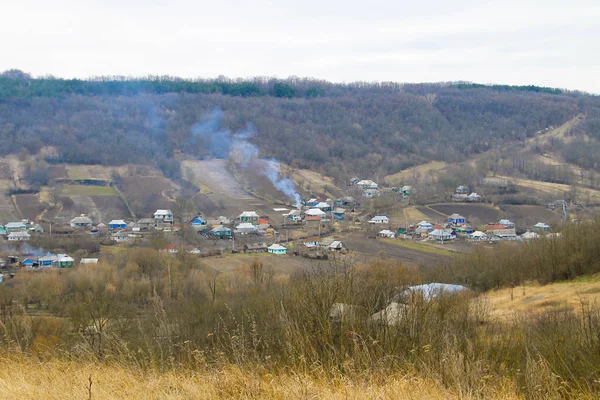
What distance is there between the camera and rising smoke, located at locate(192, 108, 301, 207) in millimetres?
46981

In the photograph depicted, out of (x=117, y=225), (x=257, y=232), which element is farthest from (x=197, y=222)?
(x=117, y=225)

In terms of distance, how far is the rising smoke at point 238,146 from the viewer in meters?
47.0

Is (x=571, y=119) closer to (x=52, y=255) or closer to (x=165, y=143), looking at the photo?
(x=165, y=143)

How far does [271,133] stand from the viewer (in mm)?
60125

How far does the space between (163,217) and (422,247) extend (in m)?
16.5

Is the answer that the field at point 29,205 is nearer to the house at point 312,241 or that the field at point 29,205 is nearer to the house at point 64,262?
the house at point 64,262

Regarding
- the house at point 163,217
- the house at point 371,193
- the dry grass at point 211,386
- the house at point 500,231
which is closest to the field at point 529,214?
the house at point 500,231

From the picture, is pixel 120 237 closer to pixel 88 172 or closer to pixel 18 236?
pixel 18 236

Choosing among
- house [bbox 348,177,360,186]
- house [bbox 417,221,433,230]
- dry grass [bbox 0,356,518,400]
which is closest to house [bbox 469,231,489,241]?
house [bbox 417,221,433,230]

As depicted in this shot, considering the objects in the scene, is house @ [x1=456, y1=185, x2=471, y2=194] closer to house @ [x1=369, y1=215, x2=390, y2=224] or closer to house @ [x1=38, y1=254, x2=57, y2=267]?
→ house @ [x1=369, y1=215, x2=390, y2=224]

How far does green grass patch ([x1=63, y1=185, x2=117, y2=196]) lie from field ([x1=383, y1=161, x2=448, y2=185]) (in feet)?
79.4

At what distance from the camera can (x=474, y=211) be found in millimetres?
38719

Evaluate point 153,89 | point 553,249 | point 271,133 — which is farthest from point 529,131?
point 553,249

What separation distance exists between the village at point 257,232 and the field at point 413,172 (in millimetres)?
11013
